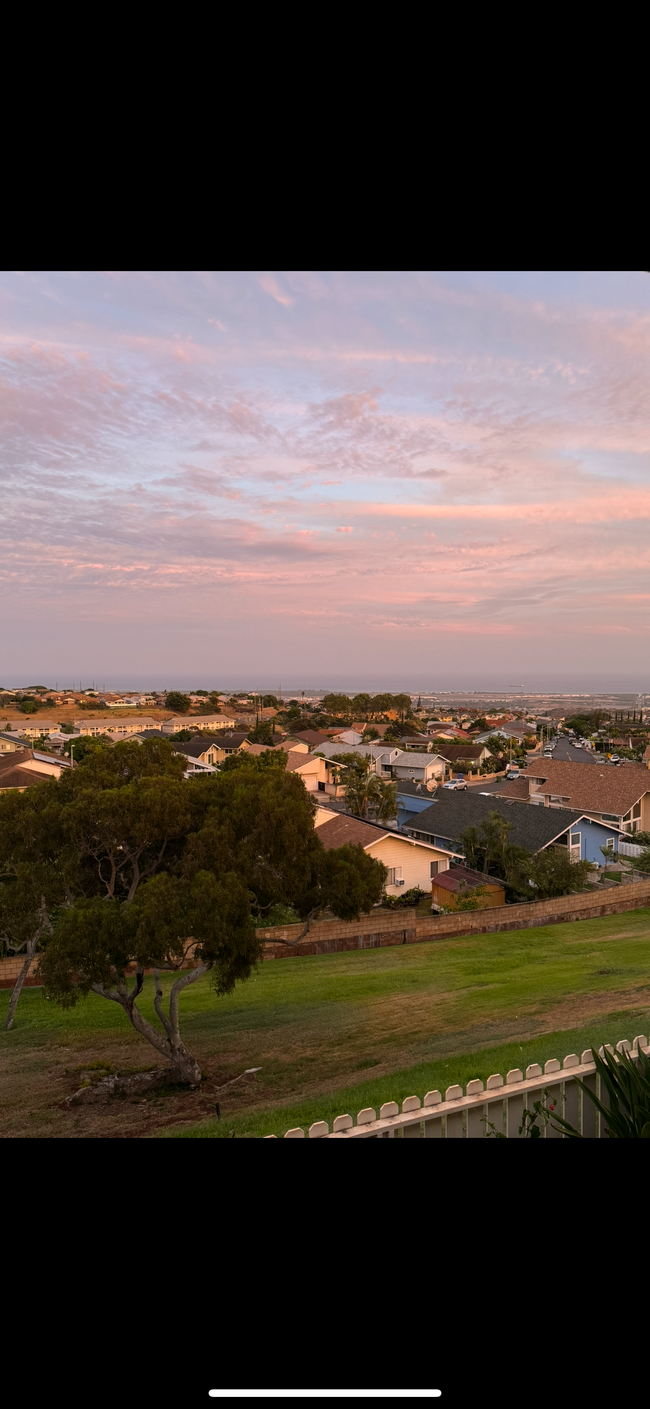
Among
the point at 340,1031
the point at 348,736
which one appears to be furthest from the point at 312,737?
the point at 340,1031

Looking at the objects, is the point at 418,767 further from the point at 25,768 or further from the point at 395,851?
the point at 395,851

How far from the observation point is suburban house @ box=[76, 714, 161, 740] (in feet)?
54.6

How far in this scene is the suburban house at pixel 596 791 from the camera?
12453mm

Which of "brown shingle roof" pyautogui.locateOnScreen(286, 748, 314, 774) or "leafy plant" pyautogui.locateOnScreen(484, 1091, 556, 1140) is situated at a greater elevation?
"leafy plant" pyautogui.locateOnScreen(484, 1091, 556, 1140)

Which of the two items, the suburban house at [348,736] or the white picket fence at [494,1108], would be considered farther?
the suburban house at [348,736]

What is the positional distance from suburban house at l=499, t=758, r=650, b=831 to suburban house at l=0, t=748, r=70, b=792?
385 inches

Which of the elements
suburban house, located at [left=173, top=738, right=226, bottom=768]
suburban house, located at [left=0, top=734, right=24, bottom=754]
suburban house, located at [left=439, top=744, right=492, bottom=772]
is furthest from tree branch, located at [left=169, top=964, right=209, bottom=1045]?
suburban house, located at [left=439, top=744, right=492, bottom=772]

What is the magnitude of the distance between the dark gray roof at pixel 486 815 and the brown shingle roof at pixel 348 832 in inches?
102

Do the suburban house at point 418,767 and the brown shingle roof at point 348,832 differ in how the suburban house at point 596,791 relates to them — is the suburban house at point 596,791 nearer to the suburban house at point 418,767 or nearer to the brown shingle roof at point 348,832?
the suburban house at point 418,767

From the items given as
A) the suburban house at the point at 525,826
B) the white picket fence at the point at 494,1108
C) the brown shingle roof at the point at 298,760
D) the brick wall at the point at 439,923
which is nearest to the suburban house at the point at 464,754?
the brown shingle roof at the point at 298,760

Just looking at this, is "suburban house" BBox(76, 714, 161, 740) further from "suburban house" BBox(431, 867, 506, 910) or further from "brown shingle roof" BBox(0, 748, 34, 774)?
"suburban house" BBox(431, 867, 506, 910)

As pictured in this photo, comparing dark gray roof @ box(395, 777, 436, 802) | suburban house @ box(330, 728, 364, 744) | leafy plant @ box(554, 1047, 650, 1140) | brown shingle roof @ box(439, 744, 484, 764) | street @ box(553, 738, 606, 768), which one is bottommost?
dark gray roof @ box(395, 777, 436, 802)

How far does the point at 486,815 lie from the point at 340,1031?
24.7 ft
